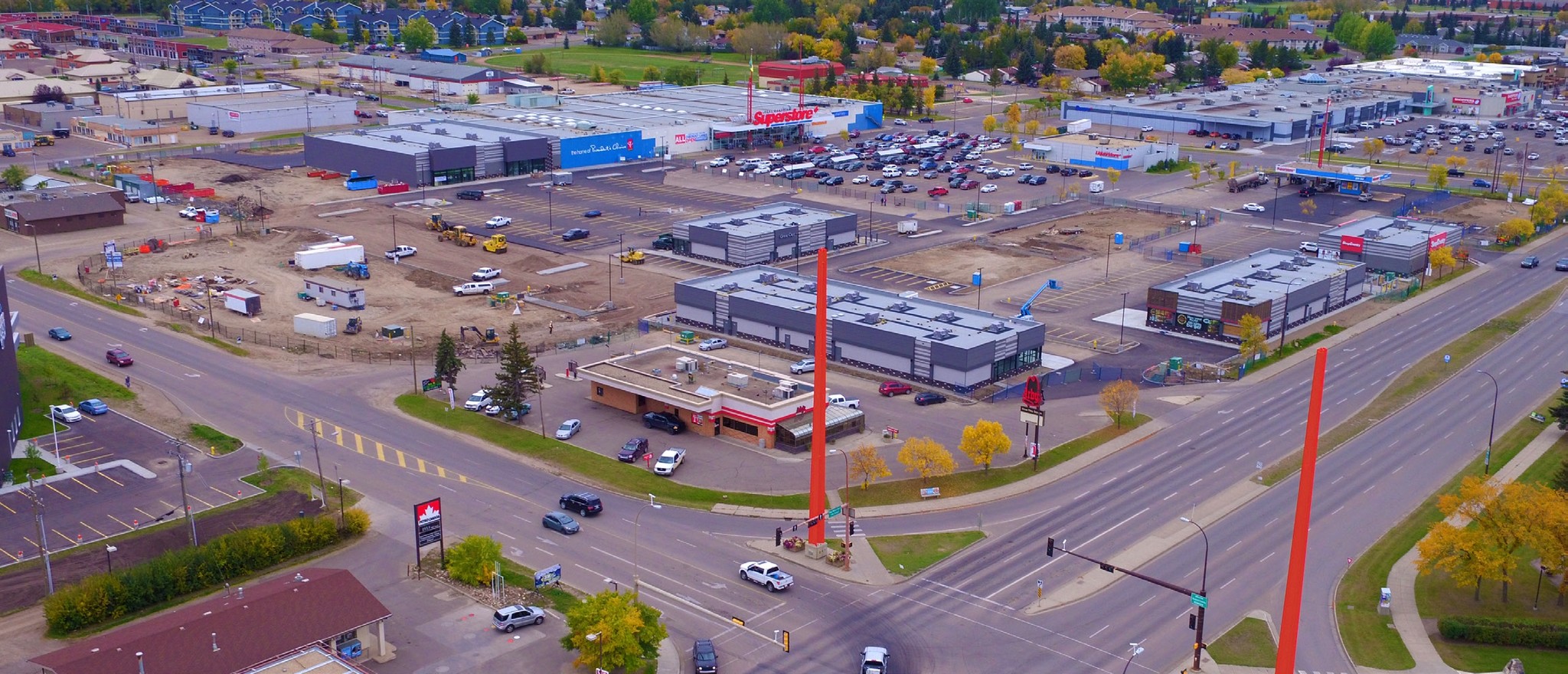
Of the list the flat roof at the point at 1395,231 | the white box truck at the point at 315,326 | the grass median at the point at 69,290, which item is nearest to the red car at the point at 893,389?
the white box truck at the point at 315,326

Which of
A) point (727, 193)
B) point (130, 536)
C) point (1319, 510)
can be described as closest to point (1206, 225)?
point (727, 193)

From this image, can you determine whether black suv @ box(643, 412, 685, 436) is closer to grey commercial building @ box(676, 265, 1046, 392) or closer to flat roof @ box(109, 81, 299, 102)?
grey commercial building @ box(676, 265, 1046, 392)

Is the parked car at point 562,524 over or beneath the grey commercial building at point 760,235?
beneath

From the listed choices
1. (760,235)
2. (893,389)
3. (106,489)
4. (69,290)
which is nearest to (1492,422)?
(893,389)

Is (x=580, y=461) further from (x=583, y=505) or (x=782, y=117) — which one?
(x=782, y=117)

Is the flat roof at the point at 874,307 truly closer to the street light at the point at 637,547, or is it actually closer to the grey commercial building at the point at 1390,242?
the street light at the point at 637,547

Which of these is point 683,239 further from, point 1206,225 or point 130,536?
point 130,536
